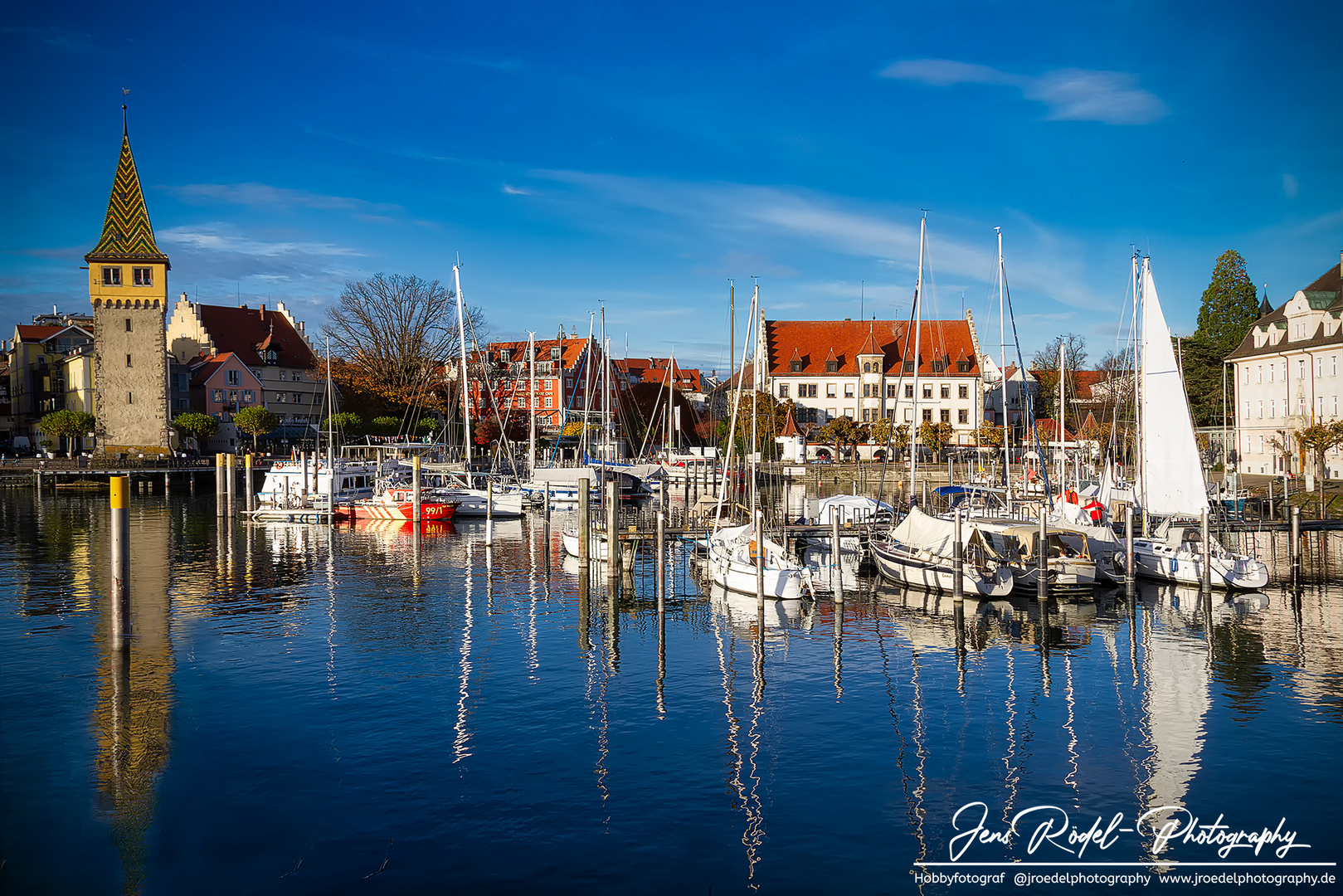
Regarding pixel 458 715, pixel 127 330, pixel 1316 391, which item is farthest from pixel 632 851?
pixel 127 330

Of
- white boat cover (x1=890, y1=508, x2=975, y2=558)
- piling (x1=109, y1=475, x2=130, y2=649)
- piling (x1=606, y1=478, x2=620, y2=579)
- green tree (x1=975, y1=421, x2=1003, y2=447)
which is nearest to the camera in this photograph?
piling (x1=109, y1=475, x2=130, y2=649)

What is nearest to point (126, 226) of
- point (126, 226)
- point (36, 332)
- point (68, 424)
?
point (126, 226)

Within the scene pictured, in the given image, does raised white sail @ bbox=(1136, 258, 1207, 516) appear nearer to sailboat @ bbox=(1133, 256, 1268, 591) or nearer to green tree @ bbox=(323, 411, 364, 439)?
sailboat @ bbox=(1133, 256, 1268, 591)

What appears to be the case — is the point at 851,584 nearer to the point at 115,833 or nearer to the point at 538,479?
the point at 115,833

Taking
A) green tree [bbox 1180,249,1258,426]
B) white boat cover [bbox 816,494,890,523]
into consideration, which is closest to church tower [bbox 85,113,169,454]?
white boat cover [bbox 816,494,890,523]

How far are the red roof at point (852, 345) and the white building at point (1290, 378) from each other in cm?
3723

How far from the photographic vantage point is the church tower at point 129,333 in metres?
94.6

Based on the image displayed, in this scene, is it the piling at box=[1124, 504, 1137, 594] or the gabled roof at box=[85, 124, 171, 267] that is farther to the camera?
the gabled roof at box=[85, 124, 171, 267]

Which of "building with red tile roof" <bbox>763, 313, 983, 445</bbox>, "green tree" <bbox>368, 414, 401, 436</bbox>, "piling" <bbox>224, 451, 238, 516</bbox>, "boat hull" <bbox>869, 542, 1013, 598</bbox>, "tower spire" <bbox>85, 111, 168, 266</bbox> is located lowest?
"boat hull" <bbox>869, 542, 1013, 598</bbox>

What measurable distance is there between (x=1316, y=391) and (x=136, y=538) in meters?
73.2

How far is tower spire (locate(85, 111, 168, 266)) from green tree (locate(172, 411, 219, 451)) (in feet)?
47.7

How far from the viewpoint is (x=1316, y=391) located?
68.5m

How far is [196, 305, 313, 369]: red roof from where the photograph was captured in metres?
113

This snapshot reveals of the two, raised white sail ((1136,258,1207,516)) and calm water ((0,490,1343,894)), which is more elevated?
raised white sail ((1136,258,1207,516))
